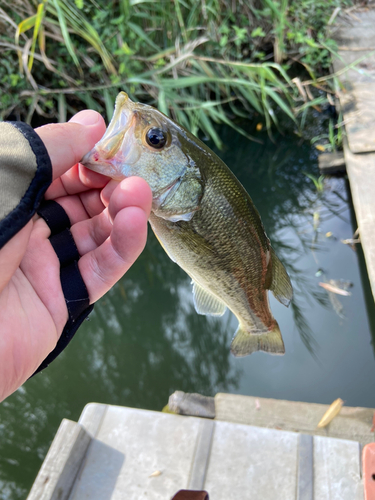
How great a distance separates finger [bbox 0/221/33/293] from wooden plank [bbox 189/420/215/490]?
163 cm

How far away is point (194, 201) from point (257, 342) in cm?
81

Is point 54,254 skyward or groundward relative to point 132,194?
groundward

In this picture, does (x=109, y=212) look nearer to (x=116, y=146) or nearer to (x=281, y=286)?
(x=116, y=146)

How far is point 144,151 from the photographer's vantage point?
1333 mm

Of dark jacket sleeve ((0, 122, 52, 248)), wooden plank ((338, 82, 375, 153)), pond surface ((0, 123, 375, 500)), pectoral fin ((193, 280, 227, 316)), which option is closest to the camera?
dark jacket sleeve ((0, 122, 52, 248))

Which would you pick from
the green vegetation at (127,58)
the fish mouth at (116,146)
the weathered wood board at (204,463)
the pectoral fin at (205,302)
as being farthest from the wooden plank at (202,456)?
the green vegetation at (127,58)

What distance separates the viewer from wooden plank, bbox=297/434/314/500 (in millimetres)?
2115

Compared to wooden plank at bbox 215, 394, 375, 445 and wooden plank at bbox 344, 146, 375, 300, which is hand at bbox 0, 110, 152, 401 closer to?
wooden plank at bbox 215, 394, 375, 445

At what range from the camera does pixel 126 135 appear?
50.8 inches

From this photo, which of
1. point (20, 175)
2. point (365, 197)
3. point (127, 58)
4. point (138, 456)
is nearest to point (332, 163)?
point (365, 197)

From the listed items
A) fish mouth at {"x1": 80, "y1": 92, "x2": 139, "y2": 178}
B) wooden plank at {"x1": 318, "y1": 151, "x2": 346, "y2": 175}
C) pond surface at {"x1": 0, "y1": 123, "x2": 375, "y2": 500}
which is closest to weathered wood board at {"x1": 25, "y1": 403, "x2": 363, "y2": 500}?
A: pond surface at {"x1": 0, "y1": 123, "x2": 375, "y2": 500}

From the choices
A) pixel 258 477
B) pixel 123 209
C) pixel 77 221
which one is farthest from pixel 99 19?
pixel 258 477

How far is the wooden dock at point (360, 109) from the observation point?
3.45 meters

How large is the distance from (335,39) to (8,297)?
20.8ft
